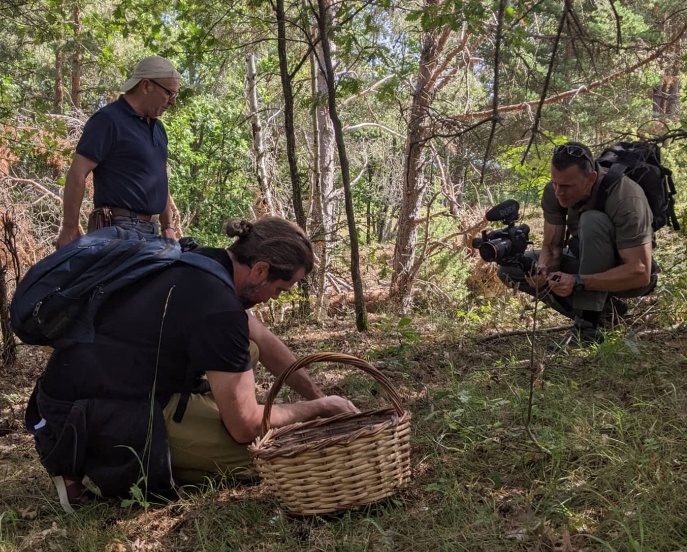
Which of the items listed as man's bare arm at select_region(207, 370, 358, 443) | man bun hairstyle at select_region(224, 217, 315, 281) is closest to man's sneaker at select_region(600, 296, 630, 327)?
man's bare arm at select_region(207, 370, 358, 443)

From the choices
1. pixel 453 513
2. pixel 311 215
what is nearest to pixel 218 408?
pixel 453 513

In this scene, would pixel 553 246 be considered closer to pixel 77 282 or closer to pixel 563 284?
pixel 563 284

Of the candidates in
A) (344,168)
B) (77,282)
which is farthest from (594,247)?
(77,282)

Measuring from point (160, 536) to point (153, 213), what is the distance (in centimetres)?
226

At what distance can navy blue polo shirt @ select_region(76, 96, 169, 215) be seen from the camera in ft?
12.1

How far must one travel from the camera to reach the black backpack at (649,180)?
394 cm

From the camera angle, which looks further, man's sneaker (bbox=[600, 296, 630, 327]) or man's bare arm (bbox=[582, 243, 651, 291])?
man's sneaker (bbox=[600, 296, 630, 327])

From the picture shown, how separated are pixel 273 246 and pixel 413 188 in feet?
18.4

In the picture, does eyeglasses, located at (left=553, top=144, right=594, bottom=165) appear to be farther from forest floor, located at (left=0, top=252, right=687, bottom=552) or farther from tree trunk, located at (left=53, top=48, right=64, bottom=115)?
tree trunk, located at (left=53, top=48, right=64, bottom=115)

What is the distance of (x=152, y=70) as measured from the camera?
3799 mm

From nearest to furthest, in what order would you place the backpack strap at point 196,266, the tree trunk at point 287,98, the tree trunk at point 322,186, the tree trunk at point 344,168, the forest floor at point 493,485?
the forest floor at point 493,485 < the backpack strap at point 196,266 < the tree trunk at point 344,168 < the tree trunk at point 287,98 < the tree trunk at point 322,186

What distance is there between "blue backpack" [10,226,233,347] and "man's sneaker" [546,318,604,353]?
2.29 m

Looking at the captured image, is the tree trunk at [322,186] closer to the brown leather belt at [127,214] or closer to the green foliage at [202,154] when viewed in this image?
the brown leather belt at [127,214]

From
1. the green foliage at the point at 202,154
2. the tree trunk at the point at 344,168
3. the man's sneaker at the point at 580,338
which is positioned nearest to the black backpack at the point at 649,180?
the man's sneaker at the point at 580,338
